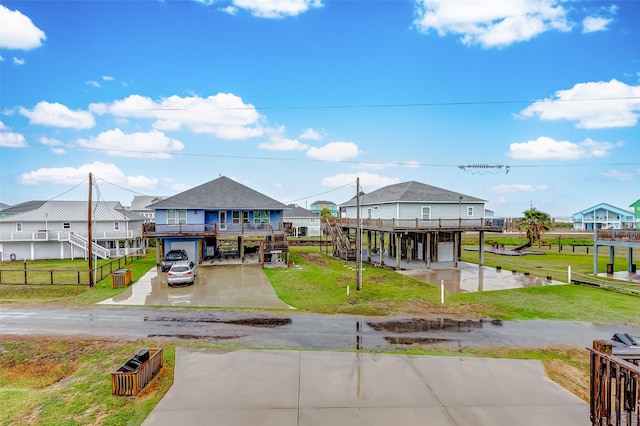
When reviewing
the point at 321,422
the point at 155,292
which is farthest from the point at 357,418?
the point at 155,292

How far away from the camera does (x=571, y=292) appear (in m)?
22.2

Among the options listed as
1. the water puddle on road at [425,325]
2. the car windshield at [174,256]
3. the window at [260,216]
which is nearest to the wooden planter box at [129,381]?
the water puddle on road at [425,325]

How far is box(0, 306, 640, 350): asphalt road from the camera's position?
13.6 m

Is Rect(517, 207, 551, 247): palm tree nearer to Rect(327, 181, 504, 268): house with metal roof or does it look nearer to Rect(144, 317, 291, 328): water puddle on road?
Rect(327, 181, 504, 268): house with metal roof

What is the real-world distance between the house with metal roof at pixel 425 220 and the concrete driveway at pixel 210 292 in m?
12.2

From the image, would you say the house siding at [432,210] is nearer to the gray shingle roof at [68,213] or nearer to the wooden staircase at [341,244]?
the wooden staircase at [341,244]

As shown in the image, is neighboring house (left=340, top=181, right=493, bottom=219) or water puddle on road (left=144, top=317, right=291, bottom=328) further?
neighboring house (left=340, top=181, right=493, bottom=219)

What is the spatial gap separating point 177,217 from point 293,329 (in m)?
22.6

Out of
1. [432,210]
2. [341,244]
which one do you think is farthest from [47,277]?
[432,210]

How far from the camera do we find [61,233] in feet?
124

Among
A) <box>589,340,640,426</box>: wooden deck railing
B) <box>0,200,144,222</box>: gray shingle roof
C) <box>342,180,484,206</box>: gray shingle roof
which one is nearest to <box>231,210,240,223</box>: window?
<box>342,180,484,206</box>: gray shingle roof

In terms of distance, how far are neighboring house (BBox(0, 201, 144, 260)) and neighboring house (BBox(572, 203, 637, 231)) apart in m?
81.3

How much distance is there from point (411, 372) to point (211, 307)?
451 inches

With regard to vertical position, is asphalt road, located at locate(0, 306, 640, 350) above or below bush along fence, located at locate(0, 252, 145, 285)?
below
